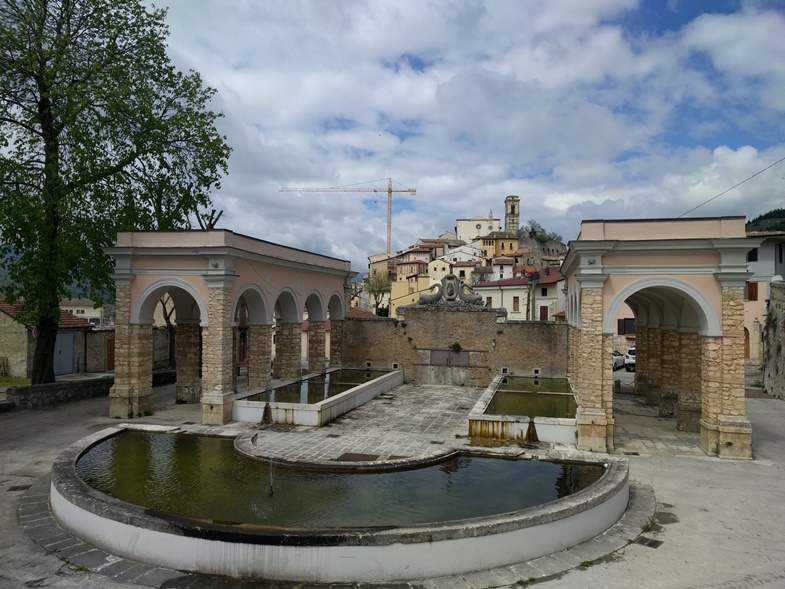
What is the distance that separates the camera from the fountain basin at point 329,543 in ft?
23.1

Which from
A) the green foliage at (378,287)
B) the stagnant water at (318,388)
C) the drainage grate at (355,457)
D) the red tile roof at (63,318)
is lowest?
the drainage grate at (355,457)

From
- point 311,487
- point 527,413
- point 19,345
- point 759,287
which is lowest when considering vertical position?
point 311,487

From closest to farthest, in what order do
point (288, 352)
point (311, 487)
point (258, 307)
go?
point (311, 487), point (258, 307), point (288, 352)

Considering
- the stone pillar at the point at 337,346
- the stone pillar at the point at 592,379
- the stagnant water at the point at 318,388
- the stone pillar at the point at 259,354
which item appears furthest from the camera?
the stone pillar at the point at 337,346

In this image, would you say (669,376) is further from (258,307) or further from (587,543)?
(258,307)

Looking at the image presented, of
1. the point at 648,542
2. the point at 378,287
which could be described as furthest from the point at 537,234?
the point at 648,542

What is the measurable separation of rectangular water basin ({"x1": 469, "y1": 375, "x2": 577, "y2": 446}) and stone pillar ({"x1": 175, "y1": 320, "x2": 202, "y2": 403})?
10243mm

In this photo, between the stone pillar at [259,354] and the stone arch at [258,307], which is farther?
the stone pillar at [259,354]

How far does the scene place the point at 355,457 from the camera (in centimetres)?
1209

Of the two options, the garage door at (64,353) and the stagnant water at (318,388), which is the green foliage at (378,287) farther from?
the garage door at (64,353)

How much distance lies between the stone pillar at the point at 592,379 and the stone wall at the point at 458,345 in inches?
385

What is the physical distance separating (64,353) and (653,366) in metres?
26.5

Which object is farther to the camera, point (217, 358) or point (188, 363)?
point (188, 363)

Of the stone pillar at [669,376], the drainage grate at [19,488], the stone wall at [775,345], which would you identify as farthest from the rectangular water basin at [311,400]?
the stone wall at [775,345]
